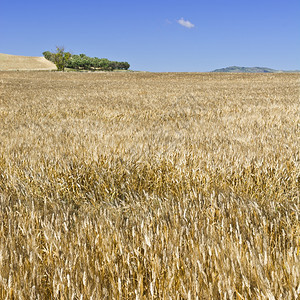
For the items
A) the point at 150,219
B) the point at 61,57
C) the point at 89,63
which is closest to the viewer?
the point at 150,219

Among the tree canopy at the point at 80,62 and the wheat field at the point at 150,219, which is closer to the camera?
the wheat field at the point at 150,219

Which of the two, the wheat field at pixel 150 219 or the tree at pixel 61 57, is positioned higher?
the tree at pixel 61 57

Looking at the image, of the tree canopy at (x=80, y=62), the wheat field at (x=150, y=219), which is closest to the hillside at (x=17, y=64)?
the tree canopy at (x=80, y=62)

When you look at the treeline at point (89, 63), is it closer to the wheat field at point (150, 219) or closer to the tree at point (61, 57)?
the tree at point (61, 57)

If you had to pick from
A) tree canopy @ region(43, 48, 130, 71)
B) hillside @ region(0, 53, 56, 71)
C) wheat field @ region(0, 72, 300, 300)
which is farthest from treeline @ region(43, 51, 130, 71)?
wheat field @ region(0, 72, 300, 300)

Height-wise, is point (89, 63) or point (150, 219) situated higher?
point (89, 63)

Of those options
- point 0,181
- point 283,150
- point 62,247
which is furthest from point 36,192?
point 283,150

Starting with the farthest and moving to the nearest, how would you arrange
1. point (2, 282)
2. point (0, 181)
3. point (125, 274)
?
point (0, 181) < point (125, 274) < point (2, 282)

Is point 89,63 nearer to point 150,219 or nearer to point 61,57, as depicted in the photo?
point 61,57

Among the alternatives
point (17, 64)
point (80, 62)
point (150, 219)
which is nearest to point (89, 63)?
point (80, 62)

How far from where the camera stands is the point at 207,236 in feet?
4.92

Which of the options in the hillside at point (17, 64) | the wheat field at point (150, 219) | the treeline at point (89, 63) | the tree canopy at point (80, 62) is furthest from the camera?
the treeline at point (89, 63)

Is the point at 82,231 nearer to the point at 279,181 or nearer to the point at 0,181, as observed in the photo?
the point at 0,181

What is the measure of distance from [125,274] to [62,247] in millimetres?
376
